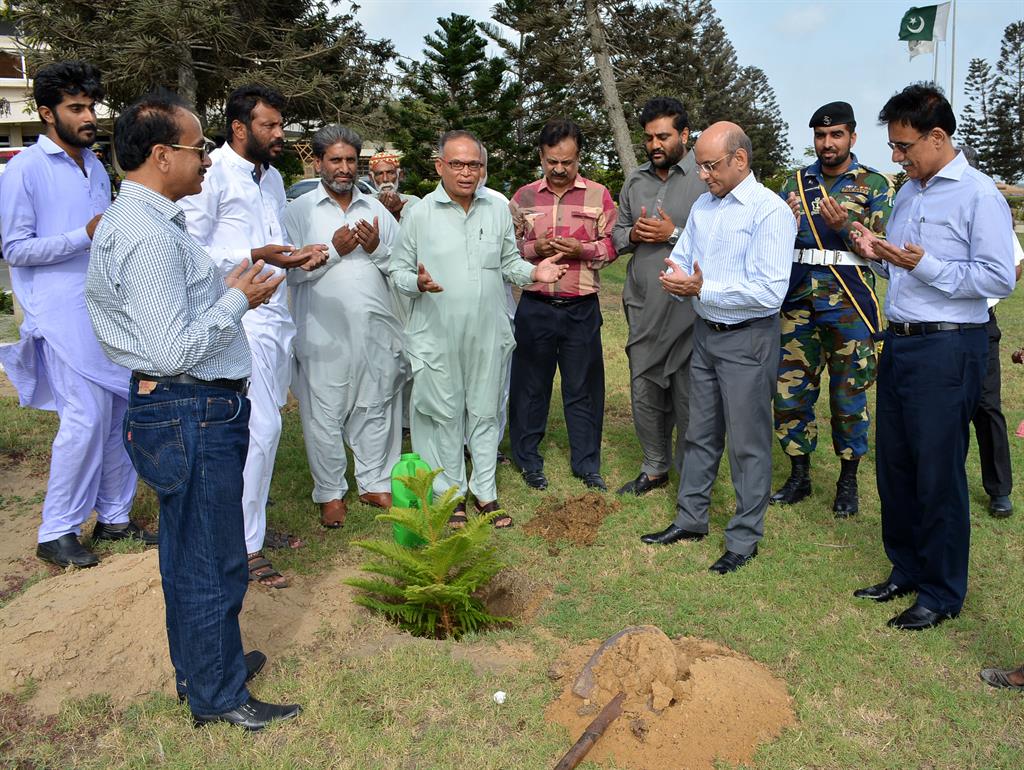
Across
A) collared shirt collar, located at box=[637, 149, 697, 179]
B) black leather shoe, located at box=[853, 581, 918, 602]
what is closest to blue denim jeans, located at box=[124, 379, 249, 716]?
black leather shoe, located at box=[853, 581, 918, 602]

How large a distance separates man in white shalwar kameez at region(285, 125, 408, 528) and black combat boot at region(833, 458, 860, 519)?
8.96 ft

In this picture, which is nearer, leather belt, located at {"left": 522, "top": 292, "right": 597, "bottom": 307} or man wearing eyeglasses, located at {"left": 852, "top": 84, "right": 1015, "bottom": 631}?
man wearing eyeglasses, located at {"left": 852, "top": 84, "right": 1015, "bottom": 631}

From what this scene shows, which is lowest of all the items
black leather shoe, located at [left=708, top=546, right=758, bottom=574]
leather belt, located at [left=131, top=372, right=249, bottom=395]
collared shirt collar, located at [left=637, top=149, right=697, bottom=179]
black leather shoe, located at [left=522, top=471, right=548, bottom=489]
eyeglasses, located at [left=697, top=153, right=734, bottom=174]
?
black leather shoe, located at [left=708, top=546, right=758, bottom=574]

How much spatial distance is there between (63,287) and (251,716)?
2424 millimetres

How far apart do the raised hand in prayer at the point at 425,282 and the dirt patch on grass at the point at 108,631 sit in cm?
163

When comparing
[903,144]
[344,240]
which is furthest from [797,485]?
[344,240]

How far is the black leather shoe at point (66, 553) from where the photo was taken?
4344 mm

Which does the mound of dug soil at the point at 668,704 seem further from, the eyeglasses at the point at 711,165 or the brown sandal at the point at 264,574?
the eyeglasses at the point at 711,165

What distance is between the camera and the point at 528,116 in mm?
22219

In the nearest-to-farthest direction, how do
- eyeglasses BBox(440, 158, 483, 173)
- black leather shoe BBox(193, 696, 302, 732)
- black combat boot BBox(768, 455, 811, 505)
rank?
black leather shoe BBox(193, 696, 302, 732) → eyeglasses BBox(440, 158, 483, 173) → black combat boot BBox(768, 455, 811, 505)

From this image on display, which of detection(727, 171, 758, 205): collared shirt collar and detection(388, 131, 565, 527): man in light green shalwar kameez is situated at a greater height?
detection(727, 171, 758, 205): collared shirt collar

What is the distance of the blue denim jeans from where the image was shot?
9.00ft

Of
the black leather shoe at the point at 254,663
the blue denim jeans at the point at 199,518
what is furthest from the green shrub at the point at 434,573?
the blue denim jeans at the point at 199,518

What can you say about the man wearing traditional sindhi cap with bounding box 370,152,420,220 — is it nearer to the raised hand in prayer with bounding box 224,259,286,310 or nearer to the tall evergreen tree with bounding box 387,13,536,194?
the raised hand in prayer with bounding box 224,259,286,310
